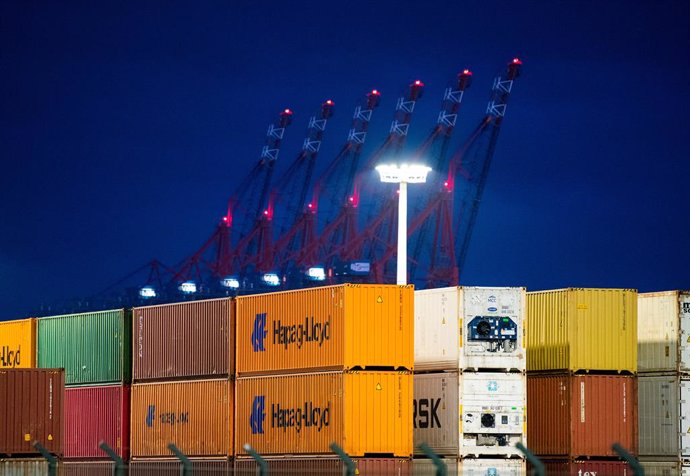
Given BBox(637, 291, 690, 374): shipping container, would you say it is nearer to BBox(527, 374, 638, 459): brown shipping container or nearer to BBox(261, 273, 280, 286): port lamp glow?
BBox(527, 374, 638, 459): brown shipping container

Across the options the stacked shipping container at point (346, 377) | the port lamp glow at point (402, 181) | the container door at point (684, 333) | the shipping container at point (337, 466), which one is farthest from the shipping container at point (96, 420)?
the container door at point (684, 333)

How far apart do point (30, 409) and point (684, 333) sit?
1878 centimetres

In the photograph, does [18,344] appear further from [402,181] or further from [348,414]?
[348,414]

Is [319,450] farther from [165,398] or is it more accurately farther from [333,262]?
[333,262]

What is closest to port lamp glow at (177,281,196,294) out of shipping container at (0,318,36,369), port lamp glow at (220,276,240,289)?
port lamp glow at (220,276,240,289)

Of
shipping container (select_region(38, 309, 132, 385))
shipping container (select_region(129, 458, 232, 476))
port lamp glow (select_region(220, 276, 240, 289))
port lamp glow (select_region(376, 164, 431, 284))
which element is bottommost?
shipping container (select_region(129, 458, 232, 476))

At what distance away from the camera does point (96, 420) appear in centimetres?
4734

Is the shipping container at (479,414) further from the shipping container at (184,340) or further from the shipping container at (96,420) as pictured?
the shipping container at (96,420)

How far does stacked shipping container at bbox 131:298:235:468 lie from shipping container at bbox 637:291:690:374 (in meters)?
12.1

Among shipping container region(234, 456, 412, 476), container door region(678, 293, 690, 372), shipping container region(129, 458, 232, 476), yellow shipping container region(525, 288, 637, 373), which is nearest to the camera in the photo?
shipping container region(234, 456, 412, 476)

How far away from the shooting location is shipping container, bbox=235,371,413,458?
37625mm

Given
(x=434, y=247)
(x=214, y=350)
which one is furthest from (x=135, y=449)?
(x=434, y=247)

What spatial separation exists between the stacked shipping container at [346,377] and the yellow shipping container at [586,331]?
528 cm

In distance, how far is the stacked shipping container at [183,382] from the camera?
139 feet
